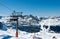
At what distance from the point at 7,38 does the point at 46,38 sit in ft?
17.5

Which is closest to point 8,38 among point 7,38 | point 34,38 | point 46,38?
point 7,38

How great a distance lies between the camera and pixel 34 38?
18391 mm

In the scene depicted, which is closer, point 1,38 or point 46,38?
point 1,38

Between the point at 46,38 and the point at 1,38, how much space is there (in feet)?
20.3

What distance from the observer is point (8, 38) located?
59.8ft

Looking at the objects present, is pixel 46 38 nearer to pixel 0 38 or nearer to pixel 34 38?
pixel 34 38

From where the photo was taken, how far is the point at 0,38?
17.2 meters

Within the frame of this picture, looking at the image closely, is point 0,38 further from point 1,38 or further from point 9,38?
point 9,38

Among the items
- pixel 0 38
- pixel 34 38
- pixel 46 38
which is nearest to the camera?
pixel 0 38

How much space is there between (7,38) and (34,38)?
10.9 feet

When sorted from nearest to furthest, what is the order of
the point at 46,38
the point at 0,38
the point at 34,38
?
the point at 0,38 → the point at 34,38 → the point at 46,38

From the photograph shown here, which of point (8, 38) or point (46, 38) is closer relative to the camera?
point (8, 38)

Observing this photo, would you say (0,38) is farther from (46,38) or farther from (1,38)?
(46,38)

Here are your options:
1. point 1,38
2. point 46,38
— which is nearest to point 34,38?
point 46,38
